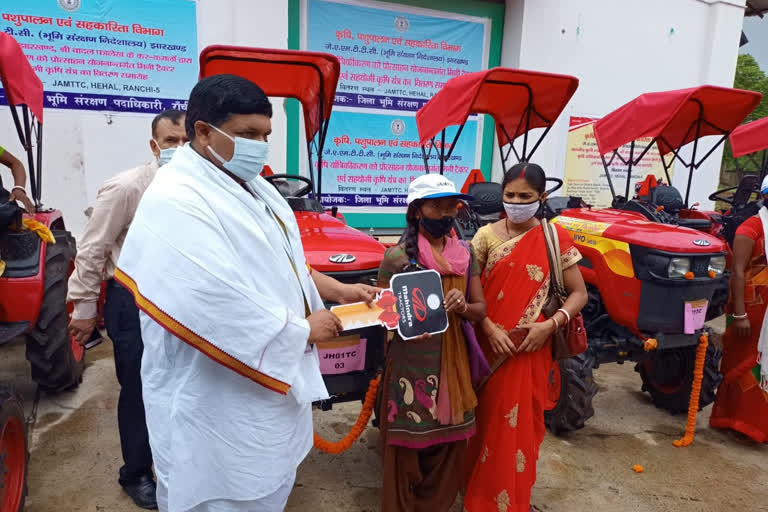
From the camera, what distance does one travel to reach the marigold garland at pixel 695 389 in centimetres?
346

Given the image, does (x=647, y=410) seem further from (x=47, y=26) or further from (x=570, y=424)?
(x=47, y=26)

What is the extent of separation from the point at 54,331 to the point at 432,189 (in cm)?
278

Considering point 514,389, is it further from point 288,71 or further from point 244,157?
point 288,71

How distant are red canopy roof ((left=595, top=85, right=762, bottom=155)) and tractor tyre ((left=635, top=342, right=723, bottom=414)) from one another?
2050 millimetres

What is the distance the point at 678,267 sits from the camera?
10.9ft

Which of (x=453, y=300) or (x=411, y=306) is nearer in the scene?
(x=411, y=306)

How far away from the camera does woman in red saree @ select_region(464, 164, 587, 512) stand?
2.42 meters

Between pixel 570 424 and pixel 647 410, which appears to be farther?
pixel 647 410

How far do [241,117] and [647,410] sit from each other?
13.7ft

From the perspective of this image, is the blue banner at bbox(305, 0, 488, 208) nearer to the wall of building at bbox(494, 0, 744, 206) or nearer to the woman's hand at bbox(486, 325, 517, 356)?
the wall of building at bbox(494, 0, 744, 206)

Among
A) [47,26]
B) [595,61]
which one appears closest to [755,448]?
[595,61]

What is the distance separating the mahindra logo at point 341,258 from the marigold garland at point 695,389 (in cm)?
251

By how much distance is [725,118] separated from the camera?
17.9 feet

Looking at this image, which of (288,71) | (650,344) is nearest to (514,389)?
(650,344)
